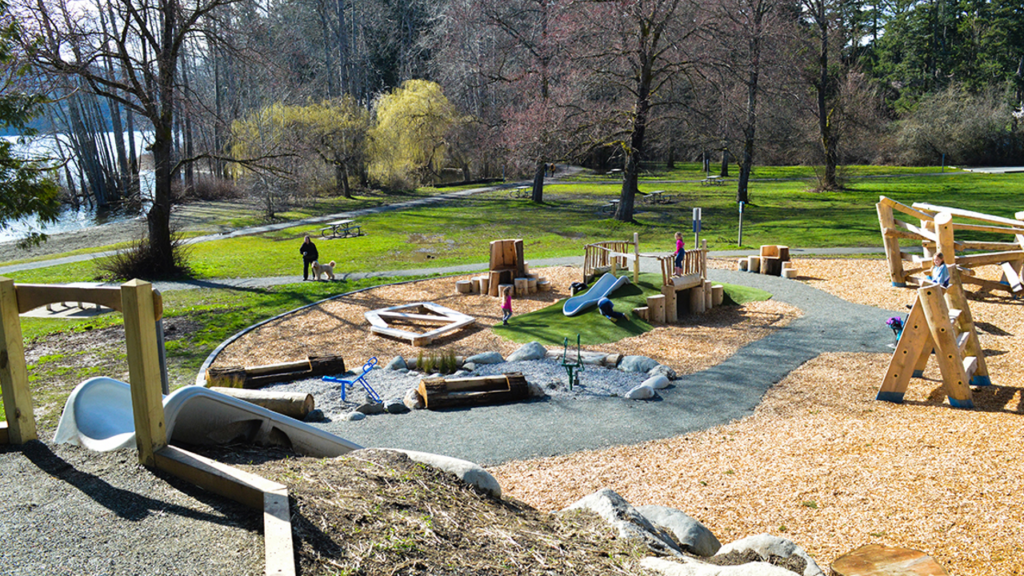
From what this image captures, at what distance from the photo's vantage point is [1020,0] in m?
57.6

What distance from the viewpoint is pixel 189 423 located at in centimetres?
495

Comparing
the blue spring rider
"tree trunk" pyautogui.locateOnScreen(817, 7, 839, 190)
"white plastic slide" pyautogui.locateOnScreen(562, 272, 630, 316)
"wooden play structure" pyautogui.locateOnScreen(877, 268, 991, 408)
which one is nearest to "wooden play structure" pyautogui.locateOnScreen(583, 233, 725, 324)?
"white plastic slide" pyautogui.locateOnScreen(562, 272, 630, 316)

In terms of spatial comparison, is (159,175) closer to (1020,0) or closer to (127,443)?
(127,443)

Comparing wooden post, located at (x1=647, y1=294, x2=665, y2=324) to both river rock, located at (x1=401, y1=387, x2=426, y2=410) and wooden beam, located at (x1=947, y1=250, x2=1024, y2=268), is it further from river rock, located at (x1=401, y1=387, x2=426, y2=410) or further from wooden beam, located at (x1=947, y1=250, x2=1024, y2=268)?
wooden beam, located at (x1=947, y1=250, x2=1024, y2=268)

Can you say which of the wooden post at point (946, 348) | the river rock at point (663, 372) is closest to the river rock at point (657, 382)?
the river rock at point (663, 372)

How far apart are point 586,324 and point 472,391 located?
4.27 m

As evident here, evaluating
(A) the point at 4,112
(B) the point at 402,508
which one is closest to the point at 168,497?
(B) the point at 402,508

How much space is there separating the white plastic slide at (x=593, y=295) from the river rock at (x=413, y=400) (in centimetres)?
486

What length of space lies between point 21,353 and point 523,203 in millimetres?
32447

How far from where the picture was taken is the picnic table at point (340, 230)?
92.4 ft

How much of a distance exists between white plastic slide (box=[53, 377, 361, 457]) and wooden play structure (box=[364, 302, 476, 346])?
268 inches

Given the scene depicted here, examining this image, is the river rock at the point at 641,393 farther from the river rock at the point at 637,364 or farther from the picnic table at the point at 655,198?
the picnic table at the point at 655,198

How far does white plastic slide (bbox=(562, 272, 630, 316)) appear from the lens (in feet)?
44.5

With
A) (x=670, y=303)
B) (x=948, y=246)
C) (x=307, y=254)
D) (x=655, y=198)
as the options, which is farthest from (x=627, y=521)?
(x=655, y=198)
